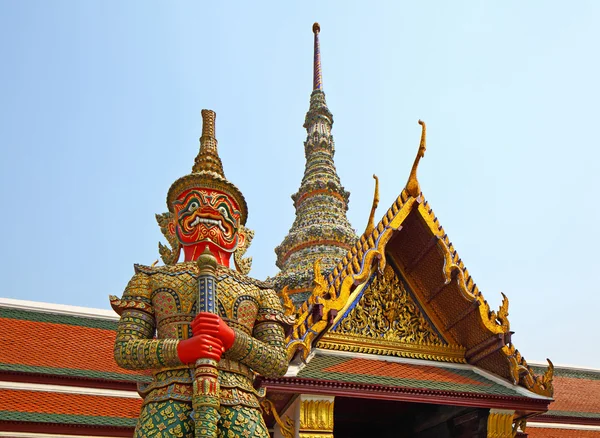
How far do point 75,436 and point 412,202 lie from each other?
4067 millimetres

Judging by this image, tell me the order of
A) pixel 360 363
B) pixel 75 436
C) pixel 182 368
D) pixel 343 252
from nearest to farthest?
pixel 182 368, pixel 360 363, pixel 75 436, pixel 343 252

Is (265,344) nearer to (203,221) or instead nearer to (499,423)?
(203,221)

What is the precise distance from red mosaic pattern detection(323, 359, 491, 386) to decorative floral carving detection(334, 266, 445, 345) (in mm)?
323

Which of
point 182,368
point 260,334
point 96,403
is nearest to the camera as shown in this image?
point 182,368

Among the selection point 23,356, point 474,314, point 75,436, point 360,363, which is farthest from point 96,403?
point 474,314

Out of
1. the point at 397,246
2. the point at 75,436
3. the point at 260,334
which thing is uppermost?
the point at 397,246

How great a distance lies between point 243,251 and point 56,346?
3.75 meters

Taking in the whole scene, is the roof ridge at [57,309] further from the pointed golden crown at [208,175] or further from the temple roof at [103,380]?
the pointed golden crown at [208,175]

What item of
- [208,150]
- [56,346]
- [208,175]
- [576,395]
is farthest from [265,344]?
[576,395]

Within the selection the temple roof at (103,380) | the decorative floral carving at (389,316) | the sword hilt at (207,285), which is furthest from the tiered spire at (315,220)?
the sword hilt at (207,285)

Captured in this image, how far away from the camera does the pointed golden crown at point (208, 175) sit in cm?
432

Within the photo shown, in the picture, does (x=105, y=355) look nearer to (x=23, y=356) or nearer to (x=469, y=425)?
(x=23, y=356)

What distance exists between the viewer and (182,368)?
11.9 ft

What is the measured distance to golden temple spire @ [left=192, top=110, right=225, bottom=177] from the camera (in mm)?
4535
